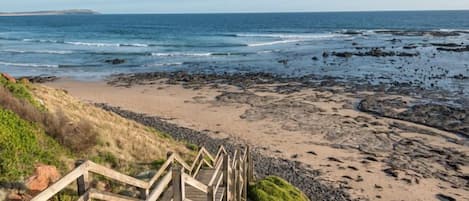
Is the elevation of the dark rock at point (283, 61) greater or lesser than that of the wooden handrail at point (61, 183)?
lesser

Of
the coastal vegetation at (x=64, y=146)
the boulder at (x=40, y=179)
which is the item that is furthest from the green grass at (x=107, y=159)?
the boulder at (x=40, y=179)

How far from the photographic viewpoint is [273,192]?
1186 cm

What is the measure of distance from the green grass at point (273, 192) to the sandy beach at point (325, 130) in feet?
9.29

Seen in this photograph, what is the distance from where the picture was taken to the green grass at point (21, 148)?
23.7ft

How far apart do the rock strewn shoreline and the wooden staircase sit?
208 cm

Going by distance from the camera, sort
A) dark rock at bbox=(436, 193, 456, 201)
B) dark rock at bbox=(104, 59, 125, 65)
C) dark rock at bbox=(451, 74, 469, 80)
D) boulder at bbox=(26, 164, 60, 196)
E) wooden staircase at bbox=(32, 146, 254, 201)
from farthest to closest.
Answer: dark rock at bbox=(104, 59, 125, 65)
dark rock at bbox=(451, 74, 469, 80)
dark rock at bbox=(436, 193, 456, 201)
boulder at bbox=(26, 164, 60, 196)
wooden staircase at bbox=(32, 146, 254, 201)

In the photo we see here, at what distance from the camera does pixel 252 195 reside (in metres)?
12.3

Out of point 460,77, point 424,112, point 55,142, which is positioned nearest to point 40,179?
point 55,142

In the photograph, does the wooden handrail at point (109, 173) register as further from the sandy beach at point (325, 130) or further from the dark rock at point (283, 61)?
the dark rock at point (283, 61)

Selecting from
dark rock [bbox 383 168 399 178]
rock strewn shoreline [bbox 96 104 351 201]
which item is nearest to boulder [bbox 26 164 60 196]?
rock strewn shoreline [bbox 96 104 351 201]

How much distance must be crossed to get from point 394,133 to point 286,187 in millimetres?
10275

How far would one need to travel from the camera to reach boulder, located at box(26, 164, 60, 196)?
6883 millimetres

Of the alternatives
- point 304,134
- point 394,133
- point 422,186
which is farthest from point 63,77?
point 422,186

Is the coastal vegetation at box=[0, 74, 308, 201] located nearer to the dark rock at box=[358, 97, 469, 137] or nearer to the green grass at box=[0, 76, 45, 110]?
the green grass at box=[0, 76, 45, 110]
